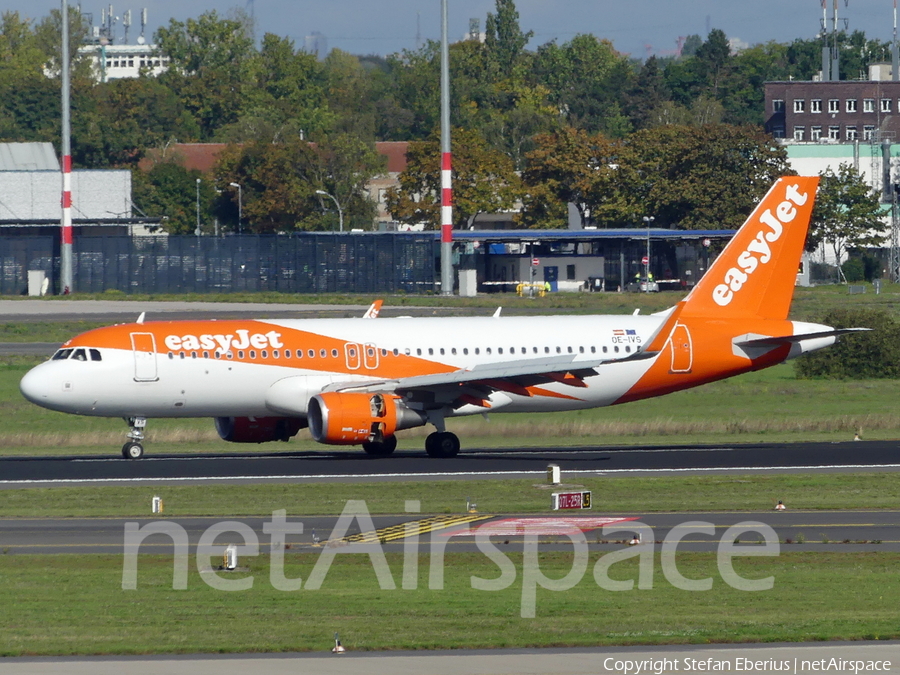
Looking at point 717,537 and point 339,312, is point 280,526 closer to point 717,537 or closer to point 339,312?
point 717,537

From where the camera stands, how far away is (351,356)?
40.2m

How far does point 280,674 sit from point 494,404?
24624mm

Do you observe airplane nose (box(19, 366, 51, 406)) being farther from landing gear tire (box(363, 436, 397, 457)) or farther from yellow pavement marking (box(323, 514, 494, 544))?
yellow pavement marking (box(323, 514, 494, 544))

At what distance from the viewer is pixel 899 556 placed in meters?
24.2

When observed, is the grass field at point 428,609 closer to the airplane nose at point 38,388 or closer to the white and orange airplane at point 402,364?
the white and orange airplane at point 402,364

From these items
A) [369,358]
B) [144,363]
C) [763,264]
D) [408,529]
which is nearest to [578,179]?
[763,264]

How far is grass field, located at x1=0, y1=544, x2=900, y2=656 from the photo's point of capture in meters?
18.2

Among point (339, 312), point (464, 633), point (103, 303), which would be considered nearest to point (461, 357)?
point (464, 633)

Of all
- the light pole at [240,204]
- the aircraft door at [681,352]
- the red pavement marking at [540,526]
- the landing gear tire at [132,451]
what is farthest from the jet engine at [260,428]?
the light pole at [240,204]

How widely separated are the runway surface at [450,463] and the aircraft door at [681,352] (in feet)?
7.67

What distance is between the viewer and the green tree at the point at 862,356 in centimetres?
6153

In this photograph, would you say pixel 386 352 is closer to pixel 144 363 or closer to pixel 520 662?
pixel 144 363

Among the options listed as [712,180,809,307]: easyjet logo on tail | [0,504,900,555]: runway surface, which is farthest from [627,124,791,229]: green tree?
[0,504,900,555]: runway surface

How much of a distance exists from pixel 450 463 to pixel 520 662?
71.3ft
